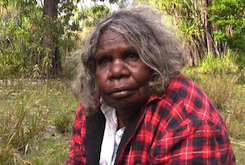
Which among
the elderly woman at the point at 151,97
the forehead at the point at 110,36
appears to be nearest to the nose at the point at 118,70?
the elderly woman at the point at 151,97

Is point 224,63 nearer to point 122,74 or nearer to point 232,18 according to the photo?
point 232,18

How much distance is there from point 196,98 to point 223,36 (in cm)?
695

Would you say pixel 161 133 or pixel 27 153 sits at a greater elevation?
pixel 161 133

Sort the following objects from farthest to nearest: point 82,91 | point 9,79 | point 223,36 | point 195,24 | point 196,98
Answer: point 195,24, point 223,36, point 9,79, point 82,91, point 196,98

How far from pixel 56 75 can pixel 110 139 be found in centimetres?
611

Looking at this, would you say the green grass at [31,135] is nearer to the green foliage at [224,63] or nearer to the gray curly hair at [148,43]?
the gray curly hair at [148,43]

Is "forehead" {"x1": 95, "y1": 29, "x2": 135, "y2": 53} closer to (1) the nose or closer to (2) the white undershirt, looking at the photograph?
(1) the nose

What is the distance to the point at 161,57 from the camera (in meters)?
1.30

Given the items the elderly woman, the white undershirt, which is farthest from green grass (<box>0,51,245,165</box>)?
the elderly woman

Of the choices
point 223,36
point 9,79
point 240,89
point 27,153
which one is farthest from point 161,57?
point 223,36

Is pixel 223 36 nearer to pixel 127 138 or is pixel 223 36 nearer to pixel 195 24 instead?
pixel 195 24

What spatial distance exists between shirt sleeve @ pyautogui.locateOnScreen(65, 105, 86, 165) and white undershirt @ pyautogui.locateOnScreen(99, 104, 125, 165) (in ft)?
0.55

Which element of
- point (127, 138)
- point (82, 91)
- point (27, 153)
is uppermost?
point (82, 91)

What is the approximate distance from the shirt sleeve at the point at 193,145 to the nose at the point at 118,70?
0.31 metres
